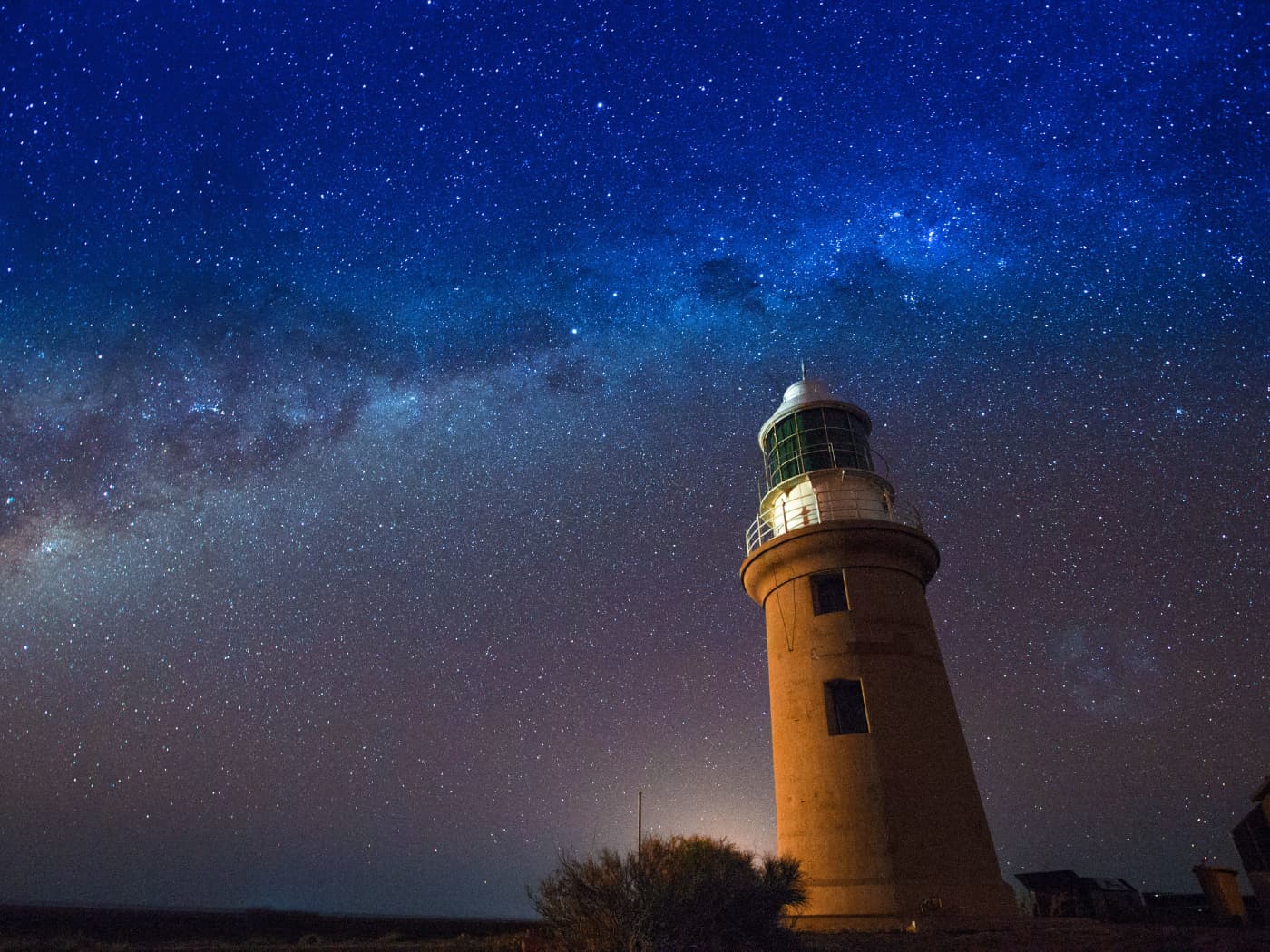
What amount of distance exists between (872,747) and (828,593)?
3241 millimetres

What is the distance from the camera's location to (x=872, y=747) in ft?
42.9

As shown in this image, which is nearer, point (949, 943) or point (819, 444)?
point (949, 943)

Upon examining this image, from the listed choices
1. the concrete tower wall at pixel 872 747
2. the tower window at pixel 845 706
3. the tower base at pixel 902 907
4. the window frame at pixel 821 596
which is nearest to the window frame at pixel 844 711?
the tower window at pixel 845 706

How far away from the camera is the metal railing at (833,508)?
15.6 metres

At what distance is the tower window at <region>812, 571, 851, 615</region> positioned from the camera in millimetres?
14781

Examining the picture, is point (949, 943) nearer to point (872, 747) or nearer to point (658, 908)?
point (872, 747)

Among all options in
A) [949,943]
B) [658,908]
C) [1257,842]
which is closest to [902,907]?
[949,943]

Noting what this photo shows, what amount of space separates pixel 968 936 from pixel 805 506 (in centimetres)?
844

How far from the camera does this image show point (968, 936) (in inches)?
411

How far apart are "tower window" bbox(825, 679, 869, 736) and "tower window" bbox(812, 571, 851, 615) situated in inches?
59.5

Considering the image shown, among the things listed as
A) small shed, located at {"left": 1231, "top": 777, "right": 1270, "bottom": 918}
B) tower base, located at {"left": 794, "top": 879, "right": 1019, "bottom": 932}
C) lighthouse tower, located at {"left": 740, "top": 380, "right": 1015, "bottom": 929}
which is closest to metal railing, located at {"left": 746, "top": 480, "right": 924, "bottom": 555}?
lighthouse tower, located at {"left": 740, "top": 380, "right": 1015, "bottom": 929}

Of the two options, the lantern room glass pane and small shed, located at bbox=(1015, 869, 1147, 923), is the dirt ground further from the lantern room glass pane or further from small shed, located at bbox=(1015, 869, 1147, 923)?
the lantern room glass pane

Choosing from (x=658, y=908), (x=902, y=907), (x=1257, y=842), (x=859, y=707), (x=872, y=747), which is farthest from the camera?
(x=1257, y=842)

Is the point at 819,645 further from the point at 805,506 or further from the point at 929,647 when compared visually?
the point at 805,506
